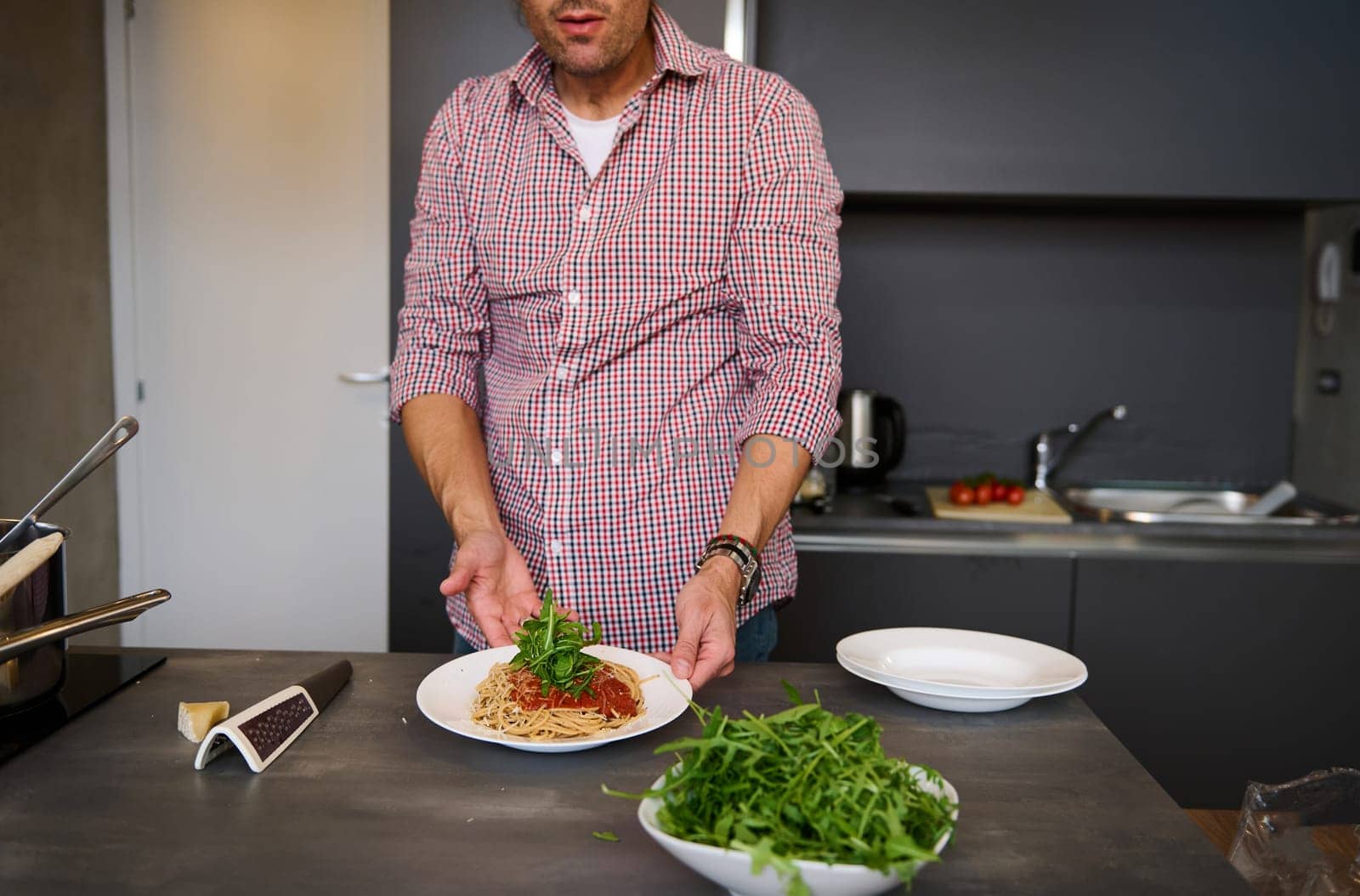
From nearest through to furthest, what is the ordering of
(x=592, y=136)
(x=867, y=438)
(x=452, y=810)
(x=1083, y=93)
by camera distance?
1. (x=452, y=810)
2. (x=592, y=136)
3. (x=1083, y=93)
4. (x=867, y=438)

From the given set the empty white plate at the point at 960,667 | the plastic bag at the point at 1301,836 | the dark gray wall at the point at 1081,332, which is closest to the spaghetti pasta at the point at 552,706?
the empty white plate at the point at 960,667

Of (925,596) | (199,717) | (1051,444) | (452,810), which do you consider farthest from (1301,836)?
(1051,444)

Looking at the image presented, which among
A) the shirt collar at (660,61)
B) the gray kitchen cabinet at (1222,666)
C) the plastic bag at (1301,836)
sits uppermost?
the shirt collar at (660,61)

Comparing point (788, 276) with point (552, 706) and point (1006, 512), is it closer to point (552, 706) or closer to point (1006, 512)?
point (552, 706)

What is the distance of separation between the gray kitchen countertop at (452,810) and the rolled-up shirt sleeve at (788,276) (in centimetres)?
43

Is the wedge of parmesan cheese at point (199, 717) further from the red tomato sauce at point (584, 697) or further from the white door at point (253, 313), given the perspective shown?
the white door at point (253, 313)

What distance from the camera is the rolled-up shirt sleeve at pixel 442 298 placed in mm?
1751

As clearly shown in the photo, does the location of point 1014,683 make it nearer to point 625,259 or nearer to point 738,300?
point 738,300

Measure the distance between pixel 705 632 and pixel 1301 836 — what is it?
0.66 metres

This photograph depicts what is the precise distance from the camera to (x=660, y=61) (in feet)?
5.56

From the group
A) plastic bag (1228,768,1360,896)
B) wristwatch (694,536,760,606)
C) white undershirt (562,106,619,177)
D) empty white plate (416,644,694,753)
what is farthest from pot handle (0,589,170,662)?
plastic bag (1228,768,1360,896)

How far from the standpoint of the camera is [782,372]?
5.27 ft

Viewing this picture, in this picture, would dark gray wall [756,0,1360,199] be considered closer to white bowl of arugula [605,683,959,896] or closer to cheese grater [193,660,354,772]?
cheese grater [193,660,354,772]

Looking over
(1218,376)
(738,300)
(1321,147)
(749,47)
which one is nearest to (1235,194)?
(1321,147)
